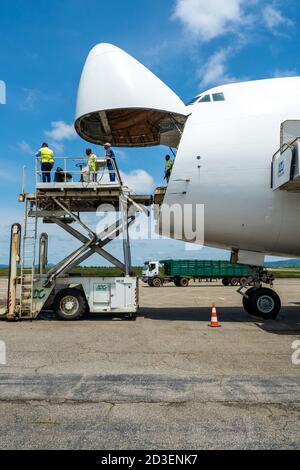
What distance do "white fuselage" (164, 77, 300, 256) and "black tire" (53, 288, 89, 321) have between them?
446cm

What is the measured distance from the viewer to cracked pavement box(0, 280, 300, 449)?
4.04 m

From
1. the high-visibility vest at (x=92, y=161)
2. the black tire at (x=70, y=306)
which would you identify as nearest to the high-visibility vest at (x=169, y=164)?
the high-visibility vest at (x=92, y=161)

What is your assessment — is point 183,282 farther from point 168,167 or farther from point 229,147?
point 229,147

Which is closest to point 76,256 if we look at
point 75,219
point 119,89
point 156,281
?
point 75,219

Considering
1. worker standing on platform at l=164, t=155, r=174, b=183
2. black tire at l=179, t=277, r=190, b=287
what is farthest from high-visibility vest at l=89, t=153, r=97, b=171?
black tire at l=179, t=277, r=190, b=287

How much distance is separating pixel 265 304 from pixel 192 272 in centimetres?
2591

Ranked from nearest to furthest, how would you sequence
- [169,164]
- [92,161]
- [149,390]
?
[149,390], [92,161], [169,164]

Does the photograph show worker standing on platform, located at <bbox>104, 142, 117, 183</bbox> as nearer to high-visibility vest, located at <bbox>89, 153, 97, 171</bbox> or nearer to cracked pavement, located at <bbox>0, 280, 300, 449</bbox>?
high-visibility vest, located at <bbox>89, 153, 97, 171</bbox>

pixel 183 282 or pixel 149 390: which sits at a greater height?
pixel 149 390

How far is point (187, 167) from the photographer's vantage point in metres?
11.7

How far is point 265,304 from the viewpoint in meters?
13.0

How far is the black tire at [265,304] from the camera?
12.9m

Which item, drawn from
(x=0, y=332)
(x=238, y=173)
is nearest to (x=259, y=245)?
(x=238, y=173)
